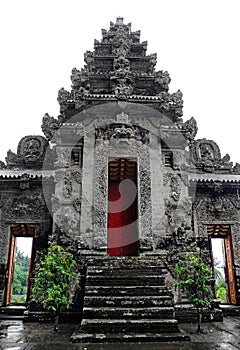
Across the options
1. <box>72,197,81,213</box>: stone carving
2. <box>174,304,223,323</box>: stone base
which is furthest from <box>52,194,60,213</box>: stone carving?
<box>174,304,223,323</box>: stone base

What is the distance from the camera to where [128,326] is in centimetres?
646

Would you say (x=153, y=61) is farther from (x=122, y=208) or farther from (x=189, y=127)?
(x=122, y=208)

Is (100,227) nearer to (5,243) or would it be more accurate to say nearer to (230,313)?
(5,243)

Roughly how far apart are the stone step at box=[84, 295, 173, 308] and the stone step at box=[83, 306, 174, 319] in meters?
0.22

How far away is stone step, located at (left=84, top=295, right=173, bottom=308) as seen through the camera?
7.13 meters

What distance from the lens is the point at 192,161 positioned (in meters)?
13.5

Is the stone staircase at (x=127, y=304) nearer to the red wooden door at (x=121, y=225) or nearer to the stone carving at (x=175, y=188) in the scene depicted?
the stone carving at (x=175, y=188)

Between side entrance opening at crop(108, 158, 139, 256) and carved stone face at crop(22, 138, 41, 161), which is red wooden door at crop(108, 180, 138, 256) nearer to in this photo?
side entrance opening at crop(108, 158, 139, 256)

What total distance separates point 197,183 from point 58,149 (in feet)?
19.4

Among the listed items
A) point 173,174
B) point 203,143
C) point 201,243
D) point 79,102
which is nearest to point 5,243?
point 79,102

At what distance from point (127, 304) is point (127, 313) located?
32 cm

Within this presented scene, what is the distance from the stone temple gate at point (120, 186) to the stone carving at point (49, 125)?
0.15 feet

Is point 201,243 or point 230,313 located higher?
point 201,243

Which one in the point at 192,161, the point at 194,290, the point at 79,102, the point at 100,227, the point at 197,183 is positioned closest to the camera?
the point at 194,290
